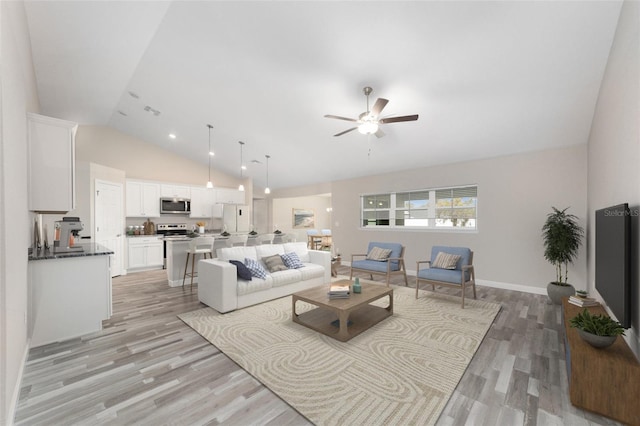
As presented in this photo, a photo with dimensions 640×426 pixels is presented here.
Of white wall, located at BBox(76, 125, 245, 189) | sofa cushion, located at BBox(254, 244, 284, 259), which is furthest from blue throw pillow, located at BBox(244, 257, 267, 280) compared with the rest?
white wall, located at BBox(76, 125, 245, 189)

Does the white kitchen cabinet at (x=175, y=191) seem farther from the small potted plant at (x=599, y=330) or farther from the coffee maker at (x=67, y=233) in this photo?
the small potted plant at (x=599, y=330)

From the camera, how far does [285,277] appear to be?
14.0 ft

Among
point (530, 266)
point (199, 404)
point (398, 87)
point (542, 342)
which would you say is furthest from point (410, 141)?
point (199, 404)

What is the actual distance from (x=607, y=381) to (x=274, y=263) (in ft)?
12.3

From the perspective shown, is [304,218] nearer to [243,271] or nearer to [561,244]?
[243,271]

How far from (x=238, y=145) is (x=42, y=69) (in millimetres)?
3528

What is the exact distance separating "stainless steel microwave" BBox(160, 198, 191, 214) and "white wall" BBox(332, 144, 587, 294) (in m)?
6.27

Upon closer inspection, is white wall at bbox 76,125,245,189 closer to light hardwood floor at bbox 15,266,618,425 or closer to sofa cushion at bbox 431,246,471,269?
light hardwood floor at bbox 15,266,618,425

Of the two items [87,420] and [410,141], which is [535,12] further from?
[87,420]

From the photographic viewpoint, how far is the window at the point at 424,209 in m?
5.51

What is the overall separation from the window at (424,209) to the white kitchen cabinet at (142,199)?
569cm

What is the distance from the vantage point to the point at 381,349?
2.66 m

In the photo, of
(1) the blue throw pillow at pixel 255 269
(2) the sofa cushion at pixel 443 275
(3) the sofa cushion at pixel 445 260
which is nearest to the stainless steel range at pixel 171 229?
(1) the blue throw pillow at pixel 255 269

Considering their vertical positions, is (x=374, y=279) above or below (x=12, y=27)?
below
